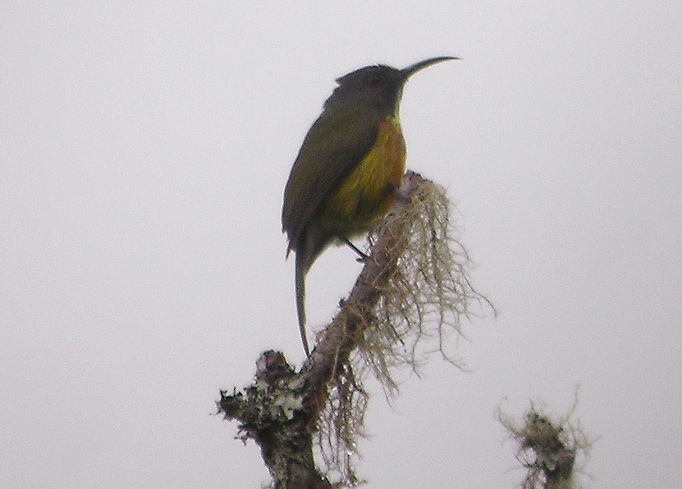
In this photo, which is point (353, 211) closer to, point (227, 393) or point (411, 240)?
point (411, 240)

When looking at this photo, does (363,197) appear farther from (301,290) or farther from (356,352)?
(356,352)

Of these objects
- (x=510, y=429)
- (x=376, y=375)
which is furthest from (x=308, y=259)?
(x=510, y=429)

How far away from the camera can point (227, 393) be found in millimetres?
2227

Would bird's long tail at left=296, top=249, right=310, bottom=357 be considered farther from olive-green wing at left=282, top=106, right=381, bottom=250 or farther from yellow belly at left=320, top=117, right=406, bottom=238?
yellow belly at left=320, top=117, right=406, bottom=238

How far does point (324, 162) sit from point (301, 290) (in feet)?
2.10

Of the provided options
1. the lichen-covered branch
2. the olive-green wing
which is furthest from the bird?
the lichen-covered branch

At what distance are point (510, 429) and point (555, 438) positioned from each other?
14 centimetres

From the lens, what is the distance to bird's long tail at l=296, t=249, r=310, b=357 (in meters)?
3.23

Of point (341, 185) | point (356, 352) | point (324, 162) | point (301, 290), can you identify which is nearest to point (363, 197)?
point (341, 185)

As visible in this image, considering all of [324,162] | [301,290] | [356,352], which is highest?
[324,162]

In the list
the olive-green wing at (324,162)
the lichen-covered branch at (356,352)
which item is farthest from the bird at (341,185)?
the lichen-covered branch at (356,352)

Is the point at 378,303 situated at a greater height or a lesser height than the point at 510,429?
greater

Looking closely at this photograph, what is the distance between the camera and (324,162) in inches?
149

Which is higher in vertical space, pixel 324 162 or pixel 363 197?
pixel 324 162
